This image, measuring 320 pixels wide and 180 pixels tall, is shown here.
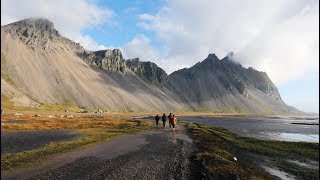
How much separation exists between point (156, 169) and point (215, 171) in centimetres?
546

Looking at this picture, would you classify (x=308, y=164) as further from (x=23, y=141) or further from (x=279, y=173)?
(x=23, y=141)

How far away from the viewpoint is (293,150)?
5728cm

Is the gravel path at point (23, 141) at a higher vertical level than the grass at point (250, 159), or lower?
higher

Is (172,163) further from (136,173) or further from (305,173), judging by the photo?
(305,173)

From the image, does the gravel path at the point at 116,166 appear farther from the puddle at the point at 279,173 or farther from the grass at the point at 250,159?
the puddle at the point at 279,173

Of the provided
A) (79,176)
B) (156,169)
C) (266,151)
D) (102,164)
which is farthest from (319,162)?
(79,176)

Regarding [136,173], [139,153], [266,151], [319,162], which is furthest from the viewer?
[266,151]

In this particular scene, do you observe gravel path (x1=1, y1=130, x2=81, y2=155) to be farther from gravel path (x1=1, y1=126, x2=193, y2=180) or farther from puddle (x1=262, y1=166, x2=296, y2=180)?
puddle (x1=262, y1=166, x2=296, y2=180)

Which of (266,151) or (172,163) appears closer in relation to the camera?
(172,163)

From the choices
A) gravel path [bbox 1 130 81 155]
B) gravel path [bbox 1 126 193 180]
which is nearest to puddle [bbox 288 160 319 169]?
gravel path [bbox 1 126 193 180]

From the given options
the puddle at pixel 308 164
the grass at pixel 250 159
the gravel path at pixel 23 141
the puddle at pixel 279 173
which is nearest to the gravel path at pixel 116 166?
the grass at pixel 250 159

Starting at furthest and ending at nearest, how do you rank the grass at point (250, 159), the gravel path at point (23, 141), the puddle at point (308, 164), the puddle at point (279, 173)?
the puddle at point (308, 164), the gravel path at point (23, 141), the puddle at point (279, 173), the grass at point (250, 159)

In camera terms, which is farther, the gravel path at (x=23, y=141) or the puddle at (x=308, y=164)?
the puddle at (x=308, y=164)

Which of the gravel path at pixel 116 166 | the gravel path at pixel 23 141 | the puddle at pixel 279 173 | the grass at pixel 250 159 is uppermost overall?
the gravel path at pixel 23 141
